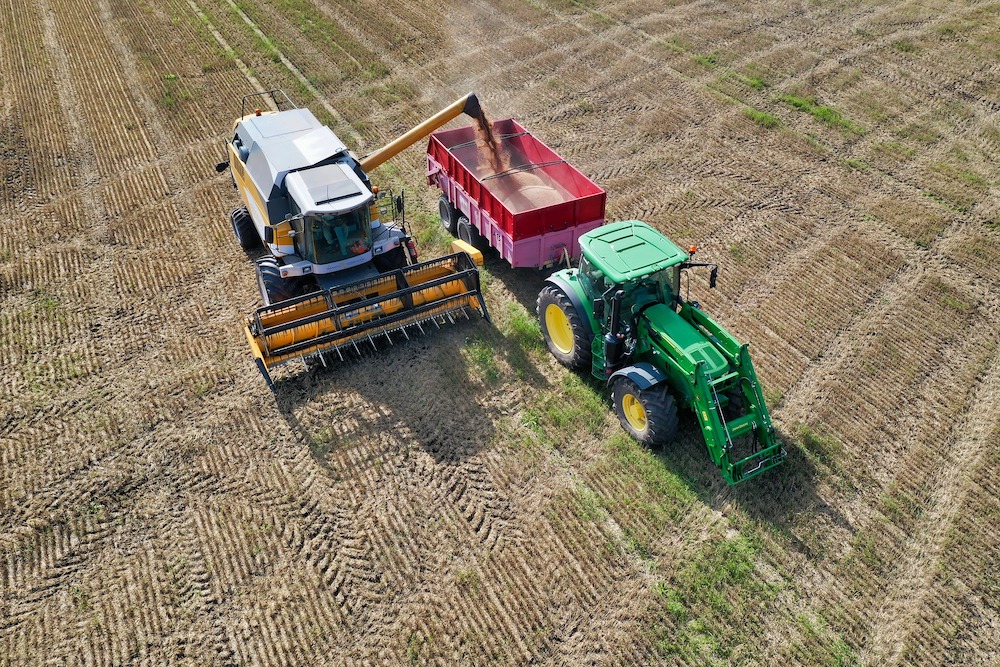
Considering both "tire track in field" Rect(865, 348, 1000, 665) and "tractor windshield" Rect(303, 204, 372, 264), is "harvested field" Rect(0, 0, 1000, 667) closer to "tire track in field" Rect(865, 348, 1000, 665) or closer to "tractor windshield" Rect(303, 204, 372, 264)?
"tire track in field" Rect(865, 348, 1000, 665)

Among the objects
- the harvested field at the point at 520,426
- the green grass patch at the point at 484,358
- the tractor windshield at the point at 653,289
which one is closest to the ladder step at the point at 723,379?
the harvested field at the point at 520,426

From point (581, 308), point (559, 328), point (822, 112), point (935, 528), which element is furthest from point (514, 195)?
point (822, 112)

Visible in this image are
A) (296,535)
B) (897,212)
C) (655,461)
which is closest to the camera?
(296,535)

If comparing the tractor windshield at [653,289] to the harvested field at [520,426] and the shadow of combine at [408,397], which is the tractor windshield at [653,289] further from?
the shadow of combine at [408,397]

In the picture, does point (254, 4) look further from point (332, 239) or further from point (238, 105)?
point (332, 239)

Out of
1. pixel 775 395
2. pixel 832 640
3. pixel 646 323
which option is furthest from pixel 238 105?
pixel 832 640

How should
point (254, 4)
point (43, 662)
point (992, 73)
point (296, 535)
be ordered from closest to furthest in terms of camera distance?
point (43, 662)
point (296, 535)
point (992, 73)
point (254, 4)

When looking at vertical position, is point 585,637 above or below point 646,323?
below

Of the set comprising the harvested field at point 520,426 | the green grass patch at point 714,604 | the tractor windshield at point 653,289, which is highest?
the tractor windshield at point 653,289
